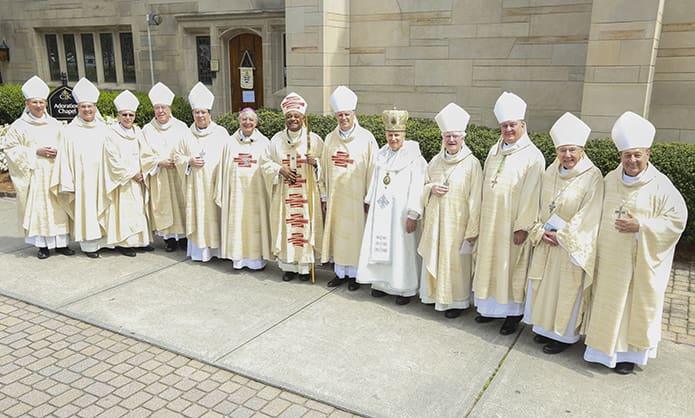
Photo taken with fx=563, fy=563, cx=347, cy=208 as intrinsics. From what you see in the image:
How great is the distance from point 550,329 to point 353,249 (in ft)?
7.33

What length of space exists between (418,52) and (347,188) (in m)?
5.43

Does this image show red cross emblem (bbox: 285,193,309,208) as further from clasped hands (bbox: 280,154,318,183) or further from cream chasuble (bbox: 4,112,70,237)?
cream chasuble (bbox: 4,112,70,237)

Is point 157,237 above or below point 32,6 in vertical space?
below

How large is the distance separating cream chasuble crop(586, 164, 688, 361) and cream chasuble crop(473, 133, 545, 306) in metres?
0.63

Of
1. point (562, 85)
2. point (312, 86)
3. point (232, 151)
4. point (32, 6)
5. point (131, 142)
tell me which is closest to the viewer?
point (232, 151)

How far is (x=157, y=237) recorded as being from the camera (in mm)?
8211

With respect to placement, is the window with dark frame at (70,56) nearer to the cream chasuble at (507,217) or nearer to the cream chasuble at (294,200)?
the cream chasuble at (294,200)

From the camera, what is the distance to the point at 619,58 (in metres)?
7.96

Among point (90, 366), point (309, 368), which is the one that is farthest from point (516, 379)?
point (90, 366)

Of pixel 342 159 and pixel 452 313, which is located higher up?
pixel 342 159

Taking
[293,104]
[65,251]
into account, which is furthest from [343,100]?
[65,251]

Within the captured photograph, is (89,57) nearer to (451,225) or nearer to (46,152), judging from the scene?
(46,152)

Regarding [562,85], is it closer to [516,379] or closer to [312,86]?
[312,86]

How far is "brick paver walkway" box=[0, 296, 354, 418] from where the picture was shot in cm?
403
